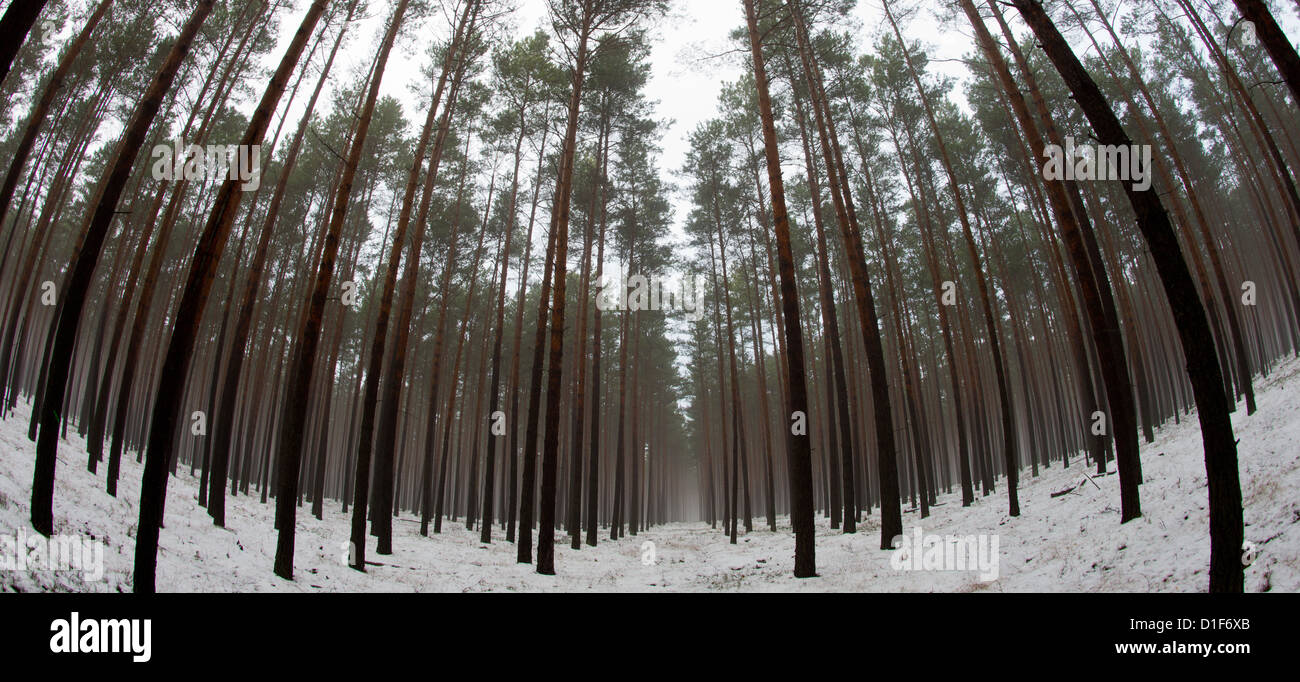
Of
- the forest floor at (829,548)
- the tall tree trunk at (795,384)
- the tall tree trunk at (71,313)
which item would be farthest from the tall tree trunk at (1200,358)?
the tall tree trunk at (71,313)

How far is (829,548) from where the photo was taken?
38.0ft

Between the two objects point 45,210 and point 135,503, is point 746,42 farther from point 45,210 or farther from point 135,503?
point 45,210

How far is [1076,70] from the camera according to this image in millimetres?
4258

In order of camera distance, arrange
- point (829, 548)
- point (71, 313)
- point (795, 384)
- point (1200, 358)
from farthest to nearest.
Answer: point (829, 548) → point (795, 384) → point (71, 313) → point (1200, 358)

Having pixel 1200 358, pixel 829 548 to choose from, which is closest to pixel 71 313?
pixel 1200 358

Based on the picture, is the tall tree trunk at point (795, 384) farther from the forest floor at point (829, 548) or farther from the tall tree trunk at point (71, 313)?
the tall tree trunk at point (71, 313)

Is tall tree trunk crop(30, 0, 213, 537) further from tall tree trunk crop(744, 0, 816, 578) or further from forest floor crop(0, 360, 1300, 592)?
tall tree trunk crop(744, 0, 816, 578)

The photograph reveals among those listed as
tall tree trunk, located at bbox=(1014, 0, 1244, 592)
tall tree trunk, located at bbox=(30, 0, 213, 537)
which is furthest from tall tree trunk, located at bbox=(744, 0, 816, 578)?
tall tree trunk, located at bbox=(30, 0, 213, 537)

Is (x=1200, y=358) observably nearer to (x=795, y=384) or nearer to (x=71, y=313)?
(x=795, y=384)

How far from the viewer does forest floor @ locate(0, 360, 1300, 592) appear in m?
5.05

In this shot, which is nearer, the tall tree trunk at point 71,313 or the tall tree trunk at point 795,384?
the tall tree trunk at point 71,313

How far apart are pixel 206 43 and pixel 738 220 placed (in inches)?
639

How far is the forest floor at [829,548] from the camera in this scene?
199 inches

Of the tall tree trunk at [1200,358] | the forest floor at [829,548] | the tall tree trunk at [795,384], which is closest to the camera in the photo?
the tall tree trunk at [1200,358]
